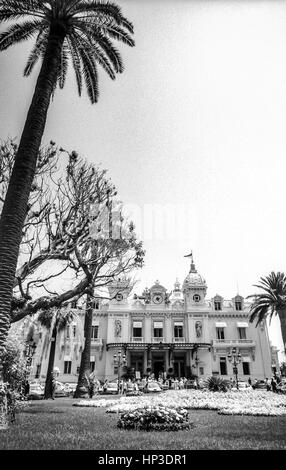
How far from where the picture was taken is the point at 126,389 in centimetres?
3195

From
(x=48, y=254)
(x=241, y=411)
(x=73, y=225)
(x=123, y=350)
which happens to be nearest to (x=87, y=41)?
(x=73, y=225)

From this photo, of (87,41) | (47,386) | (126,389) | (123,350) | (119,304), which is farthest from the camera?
(119,304)

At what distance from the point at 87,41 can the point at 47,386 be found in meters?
23.8

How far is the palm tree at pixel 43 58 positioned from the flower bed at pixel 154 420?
4094 mm

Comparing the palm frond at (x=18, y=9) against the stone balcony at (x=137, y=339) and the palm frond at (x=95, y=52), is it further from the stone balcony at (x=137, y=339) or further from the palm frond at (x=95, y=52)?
the stone balcony at (x=137, y=339)

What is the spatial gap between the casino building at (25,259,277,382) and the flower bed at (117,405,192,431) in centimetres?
3412

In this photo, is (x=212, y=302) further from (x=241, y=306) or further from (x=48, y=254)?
(x=48, y=254)

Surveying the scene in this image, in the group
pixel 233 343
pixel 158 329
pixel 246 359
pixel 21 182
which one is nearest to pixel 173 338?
pixel 158 329

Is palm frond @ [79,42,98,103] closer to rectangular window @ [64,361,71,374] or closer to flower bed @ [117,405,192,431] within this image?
flower bed @ [117,405,192,431]

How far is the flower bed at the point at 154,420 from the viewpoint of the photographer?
921cm

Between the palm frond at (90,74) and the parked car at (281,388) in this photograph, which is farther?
the parked car at (281,388)

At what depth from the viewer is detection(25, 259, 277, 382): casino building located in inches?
1774

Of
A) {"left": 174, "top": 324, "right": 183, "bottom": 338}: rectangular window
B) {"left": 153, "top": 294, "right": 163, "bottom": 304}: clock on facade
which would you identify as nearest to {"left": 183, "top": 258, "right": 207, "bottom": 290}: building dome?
{"left": 153, "top": 294, "right": 163, "bottom": 304}: clock on facade

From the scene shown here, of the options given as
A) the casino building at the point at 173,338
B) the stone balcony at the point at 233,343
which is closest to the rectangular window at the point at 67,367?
the casino building at the point at 173,338
